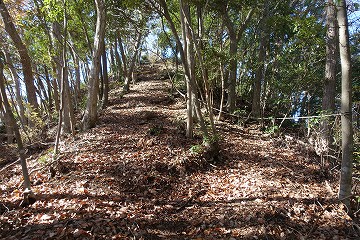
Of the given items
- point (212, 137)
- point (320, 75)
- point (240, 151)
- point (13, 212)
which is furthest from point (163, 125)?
point (320, 75)

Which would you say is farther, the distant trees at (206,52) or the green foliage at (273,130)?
the green foliage at (273,130)

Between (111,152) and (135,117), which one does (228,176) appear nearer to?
(111,152)

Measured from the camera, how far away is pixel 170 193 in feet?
16.4

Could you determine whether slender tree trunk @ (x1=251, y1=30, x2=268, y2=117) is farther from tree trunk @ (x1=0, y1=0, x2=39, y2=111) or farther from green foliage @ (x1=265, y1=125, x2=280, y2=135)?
tree trunk @ (x1=0, y1=0, x2=39, y2=111)

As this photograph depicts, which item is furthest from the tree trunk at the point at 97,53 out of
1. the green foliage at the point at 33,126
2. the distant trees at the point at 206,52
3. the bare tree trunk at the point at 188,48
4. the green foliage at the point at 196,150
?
the green foliage at the point at 196,150

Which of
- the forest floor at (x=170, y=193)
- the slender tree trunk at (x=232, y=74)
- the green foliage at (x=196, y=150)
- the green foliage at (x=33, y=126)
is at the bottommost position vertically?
the forest floor at (x=170, y=193)

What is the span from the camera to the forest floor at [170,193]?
364 cm

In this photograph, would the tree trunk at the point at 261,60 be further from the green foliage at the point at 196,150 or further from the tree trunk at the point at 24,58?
the tree trunk at the point at 24,58

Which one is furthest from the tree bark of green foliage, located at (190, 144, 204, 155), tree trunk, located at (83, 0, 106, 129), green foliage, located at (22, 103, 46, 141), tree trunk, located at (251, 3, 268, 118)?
green foliage, located at (22, 103, 46, 141)

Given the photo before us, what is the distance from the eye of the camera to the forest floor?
364 centimetres

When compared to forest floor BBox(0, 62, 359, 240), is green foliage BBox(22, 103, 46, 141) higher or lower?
higher

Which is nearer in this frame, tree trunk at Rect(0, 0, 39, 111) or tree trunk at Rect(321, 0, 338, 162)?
tree trunk at Rect(321, 0, 338, 162)

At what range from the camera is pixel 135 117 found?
9547 mm

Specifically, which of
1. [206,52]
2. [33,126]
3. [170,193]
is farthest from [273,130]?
[33,126]
